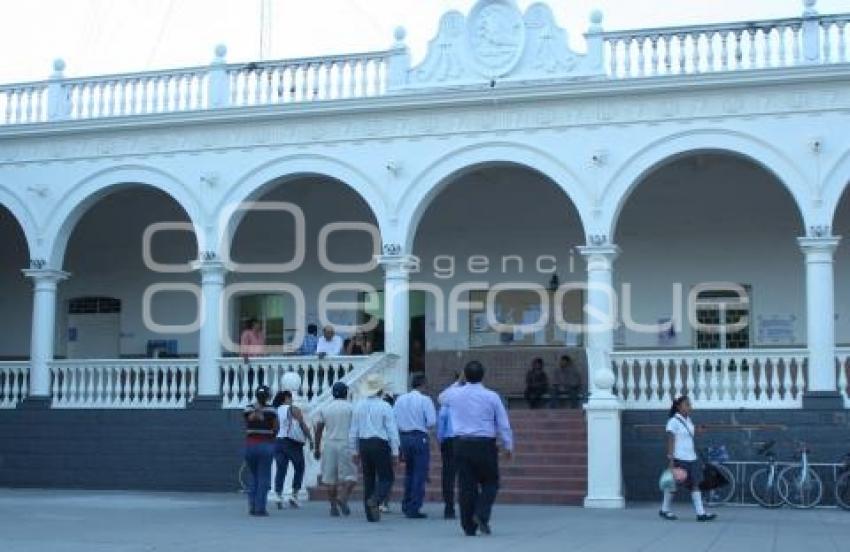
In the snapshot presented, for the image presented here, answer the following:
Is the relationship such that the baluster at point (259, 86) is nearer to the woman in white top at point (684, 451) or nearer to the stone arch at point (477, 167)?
the stone arch at point (477, 167)

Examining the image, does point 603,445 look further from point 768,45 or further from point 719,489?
point 768,45

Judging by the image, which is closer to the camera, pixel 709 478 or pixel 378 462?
pixel 378 462

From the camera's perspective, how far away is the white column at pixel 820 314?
1970cm

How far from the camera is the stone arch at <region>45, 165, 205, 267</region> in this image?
23.6 metres

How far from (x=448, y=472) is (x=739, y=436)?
19.4ft

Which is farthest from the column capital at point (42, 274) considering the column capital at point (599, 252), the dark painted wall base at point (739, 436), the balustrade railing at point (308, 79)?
the dark painted wall base at point (739, 436)

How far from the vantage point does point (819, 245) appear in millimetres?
20031

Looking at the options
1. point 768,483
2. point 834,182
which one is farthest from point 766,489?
point 834,182

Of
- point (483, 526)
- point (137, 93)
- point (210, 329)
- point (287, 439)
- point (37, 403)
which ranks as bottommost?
point (483, 526)

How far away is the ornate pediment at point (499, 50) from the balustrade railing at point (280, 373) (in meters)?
5.04

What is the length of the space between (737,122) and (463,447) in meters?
9.79

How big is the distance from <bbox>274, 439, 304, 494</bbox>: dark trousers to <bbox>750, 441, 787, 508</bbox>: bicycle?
22.2 feet

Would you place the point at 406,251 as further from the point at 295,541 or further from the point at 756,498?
the point at 295,541

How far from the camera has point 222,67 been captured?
23.4 m
